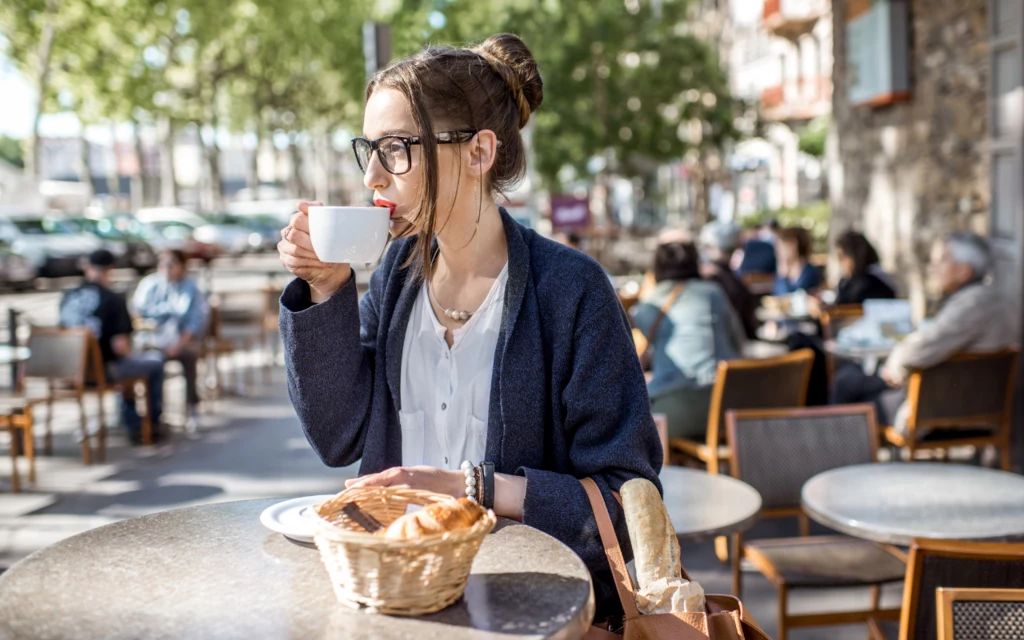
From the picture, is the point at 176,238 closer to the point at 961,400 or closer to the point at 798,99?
the point at 798,99

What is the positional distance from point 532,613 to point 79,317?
8169 mm

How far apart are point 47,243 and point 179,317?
2357 cm

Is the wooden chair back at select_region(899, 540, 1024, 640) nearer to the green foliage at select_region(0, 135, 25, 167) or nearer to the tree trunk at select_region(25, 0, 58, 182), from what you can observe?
the tree trunk at select_region(25, 0, 58, 182)

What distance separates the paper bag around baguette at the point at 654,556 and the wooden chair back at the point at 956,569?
1.12 metres

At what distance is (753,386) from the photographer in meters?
5.85

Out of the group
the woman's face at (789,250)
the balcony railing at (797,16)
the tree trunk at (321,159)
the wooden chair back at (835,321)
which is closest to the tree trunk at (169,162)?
the tree trunk at (321,159)

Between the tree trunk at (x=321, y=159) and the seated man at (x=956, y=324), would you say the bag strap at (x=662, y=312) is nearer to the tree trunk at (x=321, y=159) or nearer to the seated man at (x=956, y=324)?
the seated man at (x=956, y=324)

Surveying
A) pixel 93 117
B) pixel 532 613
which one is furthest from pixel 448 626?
pixel 93 117

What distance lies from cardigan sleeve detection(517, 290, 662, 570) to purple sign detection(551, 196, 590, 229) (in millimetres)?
12519

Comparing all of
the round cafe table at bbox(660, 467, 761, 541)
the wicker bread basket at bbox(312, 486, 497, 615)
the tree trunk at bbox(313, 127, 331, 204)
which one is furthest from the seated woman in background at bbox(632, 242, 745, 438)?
the tree trunk at bbox(313, 127, 331, 204)

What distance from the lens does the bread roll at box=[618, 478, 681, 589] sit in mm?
1854

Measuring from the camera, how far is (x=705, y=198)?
1214 inches

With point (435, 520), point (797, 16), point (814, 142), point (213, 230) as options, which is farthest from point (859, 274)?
point (213, 230)

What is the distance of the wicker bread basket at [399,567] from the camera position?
1480 millimetres
